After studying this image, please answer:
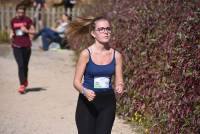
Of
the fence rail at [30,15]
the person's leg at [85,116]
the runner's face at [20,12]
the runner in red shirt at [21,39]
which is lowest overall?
the fence rail at [30,15]

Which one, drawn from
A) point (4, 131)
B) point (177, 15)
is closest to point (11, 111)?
point (4, 131)

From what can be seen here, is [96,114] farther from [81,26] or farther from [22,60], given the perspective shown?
[22,60]

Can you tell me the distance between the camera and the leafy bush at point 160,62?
6.77 meters

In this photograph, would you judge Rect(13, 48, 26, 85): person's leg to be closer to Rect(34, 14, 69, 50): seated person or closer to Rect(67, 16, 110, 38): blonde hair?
Rect(67, 16, 110, 38): blonde hair

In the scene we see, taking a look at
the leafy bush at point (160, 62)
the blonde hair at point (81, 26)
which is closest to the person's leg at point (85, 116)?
the blonde hair at point (81, 26)

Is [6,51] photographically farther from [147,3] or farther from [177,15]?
[177,15]

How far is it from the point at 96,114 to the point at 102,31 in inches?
31.5

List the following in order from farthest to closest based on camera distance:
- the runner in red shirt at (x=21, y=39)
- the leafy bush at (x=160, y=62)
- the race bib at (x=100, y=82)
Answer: the runner in red shirt at (x=21, y=39) → the leafy bush at (x=160, y=62) → the race bib at (x=100, y=82)

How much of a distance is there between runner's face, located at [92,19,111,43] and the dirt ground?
2772mm

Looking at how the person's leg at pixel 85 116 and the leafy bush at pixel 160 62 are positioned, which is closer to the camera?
the person's leg at pixel 85 116

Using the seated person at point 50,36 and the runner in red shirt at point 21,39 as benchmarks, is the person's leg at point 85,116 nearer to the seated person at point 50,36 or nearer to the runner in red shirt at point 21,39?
the runner in red shirt at point 21,39

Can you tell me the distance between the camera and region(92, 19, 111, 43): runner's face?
6.08m

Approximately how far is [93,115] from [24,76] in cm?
633

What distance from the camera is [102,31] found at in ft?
20.0
